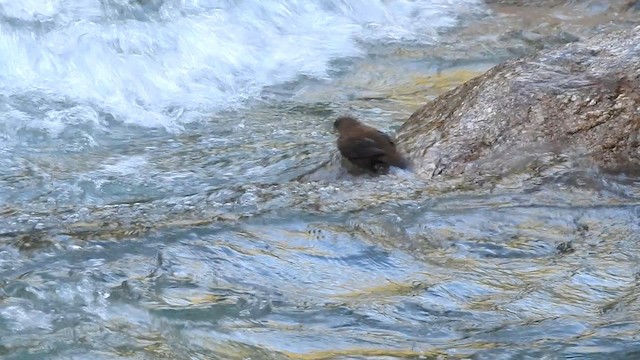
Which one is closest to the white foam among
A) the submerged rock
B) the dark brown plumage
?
the dark brown plumage

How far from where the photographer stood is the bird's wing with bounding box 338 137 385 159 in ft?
18.6

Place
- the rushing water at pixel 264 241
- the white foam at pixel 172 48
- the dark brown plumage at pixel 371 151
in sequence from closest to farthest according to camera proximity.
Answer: the rushing water at pixel 264 241, the dark brown plumage at pixel 371 151, the white foam at pixel 172 48

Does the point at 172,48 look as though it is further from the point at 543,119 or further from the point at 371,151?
the point at 543,119

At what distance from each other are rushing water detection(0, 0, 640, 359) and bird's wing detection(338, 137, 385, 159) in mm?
154


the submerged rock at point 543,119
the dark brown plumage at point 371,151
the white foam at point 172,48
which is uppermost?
the submerged rock at point 543,119

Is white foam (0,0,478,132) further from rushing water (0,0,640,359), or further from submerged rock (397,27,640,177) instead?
submerged rock (397,27,640,177)

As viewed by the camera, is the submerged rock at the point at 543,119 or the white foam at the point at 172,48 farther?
the white foam at the point at 172,48

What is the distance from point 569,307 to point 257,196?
1.84 metres

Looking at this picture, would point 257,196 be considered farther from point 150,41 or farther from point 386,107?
point 150,41

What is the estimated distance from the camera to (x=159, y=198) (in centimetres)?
568

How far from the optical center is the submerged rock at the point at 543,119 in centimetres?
552

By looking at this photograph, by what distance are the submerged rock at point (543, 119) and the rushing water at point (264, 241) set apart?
0.24 metres

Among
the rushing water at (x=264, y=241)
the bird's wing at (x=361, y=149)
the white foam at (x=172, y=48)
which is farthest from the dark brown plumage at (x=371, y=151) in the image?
the white foam at (x=172, y=48)

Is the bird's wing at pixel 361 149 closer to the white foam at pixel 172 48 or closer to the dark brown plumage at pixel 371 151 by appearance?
the dark brown plumage at pixel 371 151
